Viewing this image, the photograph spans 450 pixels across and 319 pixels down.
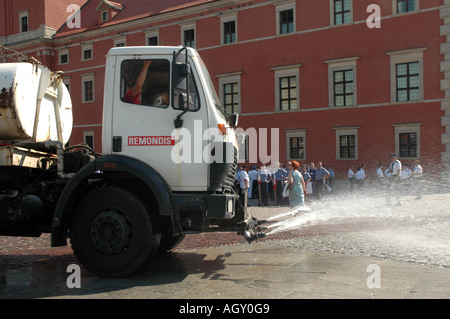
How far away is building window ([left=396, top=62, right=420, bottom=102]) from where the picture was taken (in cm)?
2773

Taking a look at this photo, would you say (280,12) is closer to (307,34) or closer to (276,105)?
(307,34)

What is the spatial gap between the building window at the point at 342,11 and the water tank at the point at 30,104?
24.6m

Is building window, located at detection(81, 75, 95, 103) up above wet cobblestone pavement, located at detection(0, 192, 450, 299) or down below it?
above

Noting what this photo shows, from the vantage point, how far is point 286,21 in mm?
31875

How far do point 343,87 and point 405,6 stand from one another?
5.79 meters

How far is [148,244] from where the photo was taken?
21.3ft

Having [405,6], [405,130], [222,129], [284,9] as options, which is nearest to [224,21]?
[284,9]

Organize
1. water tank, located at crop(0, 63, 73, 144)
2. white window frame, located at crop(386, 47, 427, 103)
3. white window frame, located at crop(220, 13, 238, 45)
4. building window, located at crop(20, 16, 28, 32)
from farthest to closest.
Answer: building window, located at crop(20, 16, 28, 32)
white window frame, located at crop(220, 13, 238, 45)
white window frame, located at crop(386, 47, 427, 103)
water tank, located at crop(0, 63, 73, 144)

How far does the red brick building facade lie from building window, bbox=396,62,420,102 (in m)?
0.06

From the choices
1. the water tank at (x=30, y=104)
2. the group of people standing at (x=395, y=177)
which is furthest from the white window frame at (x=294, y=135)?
the water tank at (x=30, y=104)

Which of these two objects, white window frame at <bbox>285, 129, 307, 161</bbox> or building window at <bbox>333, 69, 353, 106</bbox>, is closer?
building window at <bbox>333, 69, 353, 106</bbox>
